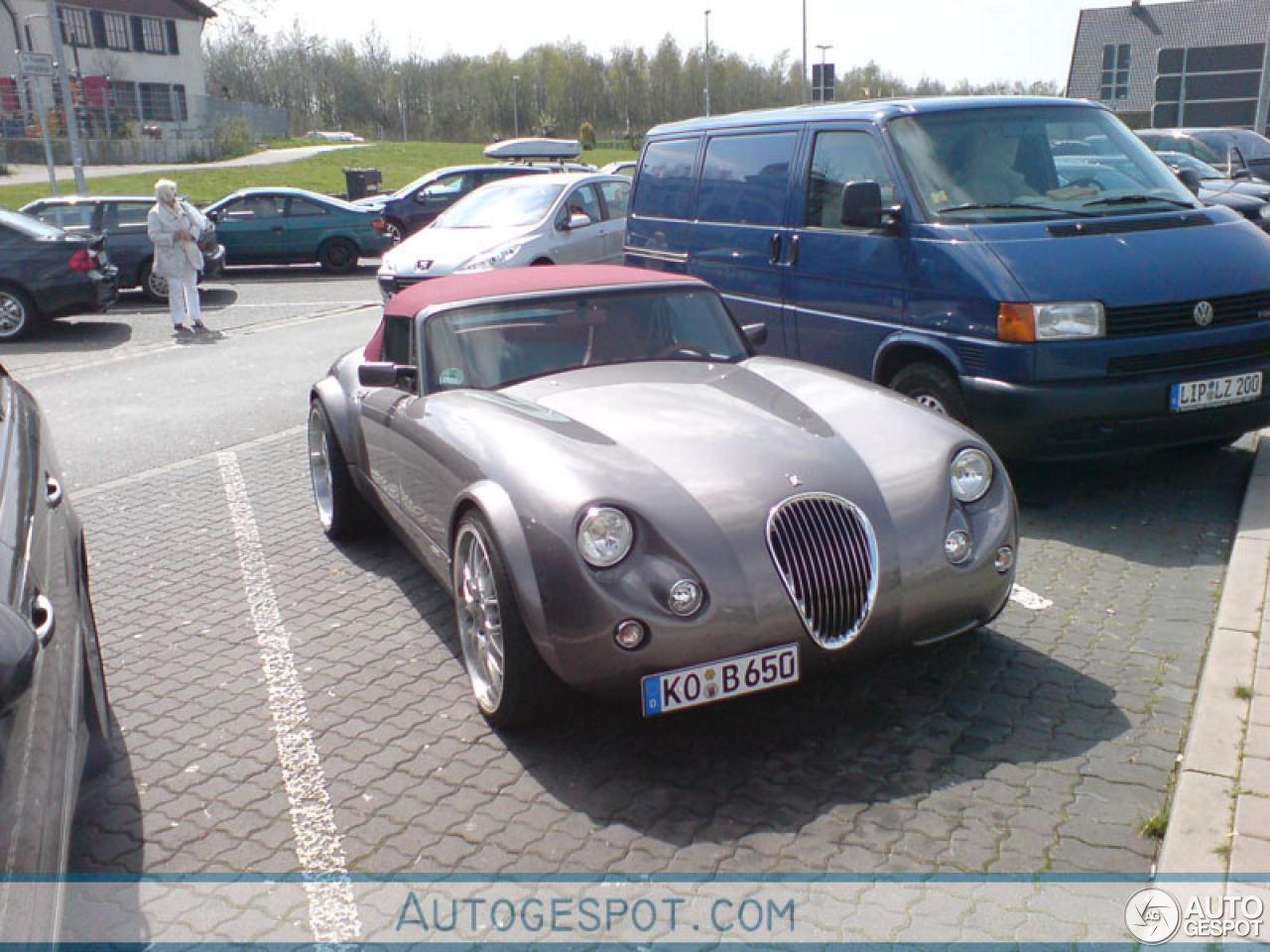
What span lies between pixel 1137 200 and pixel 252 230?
17705 millimetres

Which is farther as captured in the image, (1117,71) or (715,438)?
(1117,71)

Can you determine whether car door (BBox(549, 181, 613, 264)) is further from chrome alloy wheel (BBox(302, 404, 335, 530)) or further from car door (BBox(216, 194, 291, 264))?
car door (BBox(216, 194, 291, 264))

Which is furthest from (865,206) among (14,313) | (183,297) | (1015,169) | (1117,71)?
(1117,71)

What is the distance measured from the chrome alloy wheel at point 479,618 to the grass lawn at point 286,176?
2925 cm

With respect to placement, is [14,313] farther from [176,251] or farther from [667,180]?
[667,180]

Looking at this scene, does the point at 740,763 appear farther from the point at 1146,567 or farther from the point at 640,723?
the point at 1146,567

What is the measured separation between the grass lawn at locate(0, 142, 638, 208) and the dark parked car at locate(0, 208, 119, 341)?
1648 centimetres

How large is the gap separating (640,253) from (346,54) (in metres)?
89.1

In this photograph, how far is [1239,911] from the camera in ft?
9.68

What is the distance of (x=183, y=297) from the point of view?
1509cm

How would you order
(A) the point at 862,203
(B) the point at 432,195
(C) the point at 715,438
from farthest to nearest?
(B) the point at 432,195, (A) the point at 862,203, (C) the point at 715,438

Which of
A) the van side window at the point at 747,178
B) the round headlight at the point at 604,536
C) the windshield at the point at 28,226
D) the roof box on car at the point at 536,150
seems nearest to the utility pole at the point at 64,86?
the roof box on car at the point at 536,150

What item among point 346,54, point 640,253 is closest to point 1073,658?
point 640,253

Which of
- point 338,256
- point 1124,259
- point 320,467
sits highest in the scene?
point 1124,259
